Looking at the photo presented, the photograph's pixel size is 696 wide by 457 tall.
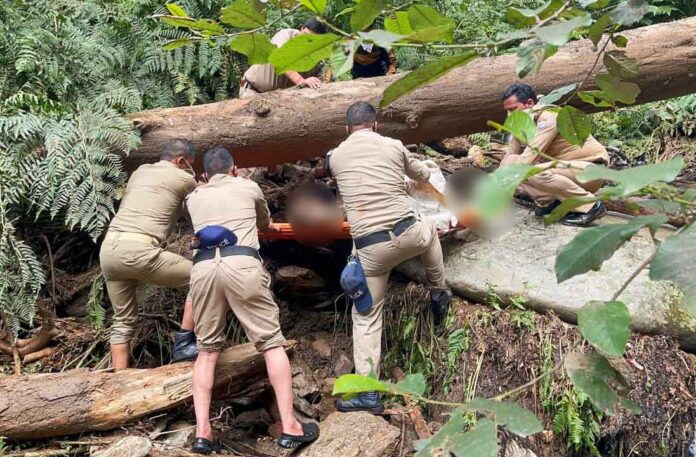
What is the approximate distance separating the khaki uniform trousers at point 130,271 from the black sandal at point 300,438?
1.56 meters

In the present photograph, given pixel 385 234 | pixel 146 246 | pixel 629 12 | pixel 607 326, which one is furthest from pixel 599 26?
pixel 146 246

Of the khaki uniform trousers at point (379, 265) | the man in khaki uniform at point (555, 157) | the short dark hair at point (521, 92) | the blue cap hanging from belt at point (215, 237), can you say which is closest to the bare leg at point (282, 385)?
the khaki uniform trousers at point (379, 265)

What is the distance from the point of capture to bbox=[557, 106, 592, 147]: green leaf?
1.60 metres

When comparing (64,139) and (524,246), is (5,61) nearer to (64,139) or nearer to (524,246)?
(64,139)

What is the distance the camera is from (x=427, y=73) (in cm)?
117

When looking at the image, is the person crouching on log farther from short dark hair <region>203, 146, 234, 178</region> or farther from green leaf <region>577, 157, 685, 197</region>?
green leaf <region>577, 157, 685, 197</region>

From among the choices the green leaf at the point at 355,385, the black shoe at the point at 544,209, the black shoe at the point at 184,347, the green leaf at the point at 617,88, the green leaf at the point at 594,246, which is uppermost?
the green leaf at the point at 617,88

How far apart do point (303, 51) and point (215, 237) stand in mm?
3325

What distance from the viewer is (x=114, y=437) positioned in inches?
171

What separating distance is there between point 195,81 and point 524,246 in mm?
3847

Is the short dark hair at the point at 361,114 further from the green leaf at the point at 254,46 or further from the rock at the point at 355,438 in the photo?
the green leaf at the point at 254,46

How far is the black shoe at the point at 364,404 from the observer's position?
4.60 meters

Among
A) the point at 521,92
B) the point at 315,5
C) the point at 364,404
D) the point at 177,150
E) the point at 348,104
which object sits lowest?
the point at 364,404

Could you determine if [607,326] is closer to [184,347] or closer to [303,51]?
[303,51]
